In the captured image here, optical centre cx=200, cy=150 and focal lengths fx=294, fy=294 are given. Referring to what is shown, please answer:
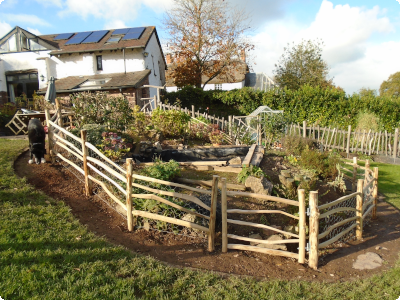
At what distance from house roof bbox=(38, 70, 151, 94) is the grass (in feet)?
47.4

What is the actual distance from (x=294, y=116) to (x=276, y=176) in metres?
13.1

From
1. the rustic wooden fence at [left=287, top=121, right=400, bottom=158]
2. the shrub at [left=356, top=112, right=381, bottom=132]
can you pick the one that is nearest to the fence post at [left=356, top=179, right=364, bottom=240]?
the rustic wooden fence at [left=287, top=121, right=400, bottom=158]

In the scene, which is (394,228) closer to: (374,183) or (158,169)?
(374,183)

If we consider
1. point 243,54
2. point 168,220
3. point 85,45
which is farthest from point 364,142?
point 85,45

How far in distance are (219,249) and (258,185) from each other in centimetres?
203

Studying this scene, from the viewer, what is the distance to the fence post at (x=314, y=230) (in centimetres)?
446

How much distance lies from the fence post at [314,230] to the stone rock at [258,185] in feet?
6.24

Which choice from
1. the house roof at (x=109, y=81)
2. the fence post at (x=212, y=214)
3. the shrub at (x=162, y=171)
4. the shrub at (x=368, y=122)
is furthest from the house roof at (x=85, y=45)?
the fence post at (x=212, y=214)

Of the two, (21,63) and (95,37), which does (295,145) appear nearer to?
(95,37)

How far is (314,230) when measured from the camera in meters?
4.51

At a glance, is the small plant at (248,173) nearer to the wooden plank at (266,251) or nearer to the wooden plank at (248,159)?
the wooden plank at (248,159)

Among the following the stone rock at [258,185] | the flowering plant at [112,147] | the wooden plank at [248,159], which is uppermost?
the flowering plant at [112,147]

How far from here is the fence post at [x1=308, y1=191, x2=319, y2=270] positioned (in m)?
4.46

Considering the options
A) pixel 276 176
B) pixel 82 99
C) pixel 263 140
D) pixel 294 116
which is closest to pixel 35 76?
pixel 82 99
